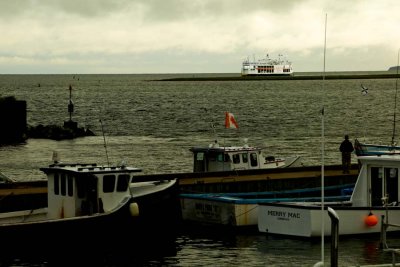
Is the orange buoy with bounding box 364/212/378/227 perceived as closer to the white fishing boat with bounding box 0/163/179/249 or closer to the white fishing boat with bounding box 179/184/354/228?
the white fishing boat with bounding box 179/184/354/228

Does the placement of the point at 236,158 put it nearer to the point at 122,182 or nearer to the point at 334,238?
Result: the point at 122,182

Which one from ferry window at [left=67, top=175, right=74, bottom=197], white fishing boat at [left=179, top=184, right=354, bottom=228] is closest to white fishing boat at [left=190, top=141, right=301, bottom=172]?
white fishing boat at [left=179, top=184, right=354, bottom=228]

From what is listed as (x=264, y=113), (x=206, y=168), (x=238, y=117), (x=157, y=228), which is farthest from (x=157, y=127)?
(x=157, y=228)

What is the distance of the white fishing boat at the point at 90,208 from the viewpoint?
27703mm

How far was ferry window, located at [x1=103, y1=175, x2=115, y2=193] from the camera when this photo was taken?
94.2 feet

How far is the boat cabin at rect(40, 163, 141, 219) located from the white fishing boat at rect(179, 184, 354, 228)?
11.7ft

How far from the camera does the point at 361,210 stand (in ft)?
94.4

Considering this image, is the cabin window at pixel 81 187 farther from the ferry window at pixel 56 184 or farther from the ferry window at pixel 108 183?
the ferry window at pixel 56 184

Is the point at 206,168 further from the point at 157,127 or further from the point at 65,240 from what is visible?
the point at 157,127

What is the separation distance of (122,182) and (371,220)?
26.6 ft

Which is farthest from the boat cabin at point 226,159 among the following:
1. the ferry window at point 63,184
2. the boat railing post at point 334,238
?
the boat railing post at point 334,238

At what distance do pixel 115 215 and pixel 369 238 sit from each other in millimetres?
8219

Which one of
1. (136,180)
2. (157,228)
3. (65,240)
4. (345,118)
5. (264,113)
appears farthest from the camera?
(264,113)

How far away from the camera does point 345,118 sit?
116 metres
